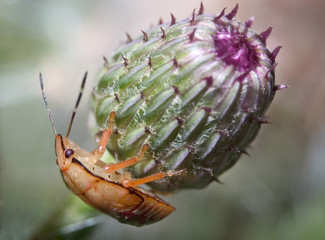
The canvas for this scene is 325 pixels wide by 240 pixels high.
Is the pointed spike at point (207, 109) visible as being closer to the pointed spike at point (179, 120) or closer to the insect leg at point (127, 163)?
the pointed spike at point (179, 120)

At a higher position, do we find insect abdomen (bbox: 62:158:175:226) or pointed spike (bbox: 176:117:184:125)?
pointed spike (bbox: 176:117:184:125)

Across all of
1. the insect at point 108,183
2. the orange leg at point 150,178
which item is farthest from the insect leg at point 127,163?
the orange leg at point 150,178

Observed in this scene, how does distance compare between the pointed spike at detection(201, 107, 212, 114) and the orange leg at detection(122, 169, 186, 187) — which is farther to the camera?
the orange leg at detection(122, 169, 186, 187)

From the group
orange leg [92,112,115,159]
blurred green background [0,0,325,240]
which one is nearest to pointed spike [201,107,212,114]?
orange leg [92,112,115,159]

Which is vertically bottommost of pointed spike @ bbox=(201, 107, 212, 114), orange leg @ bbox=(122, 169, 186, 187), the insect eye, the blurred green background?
the blurred green background

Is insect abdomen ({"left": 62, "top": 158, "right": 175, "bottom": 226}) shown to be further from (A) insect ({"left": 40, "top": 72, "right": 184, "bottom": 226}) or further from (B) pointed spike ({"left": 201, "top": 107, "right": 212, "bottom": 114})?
(B) pointed spike ({"left": 201, "top": 107, "right": 212, "bottom": 114})
